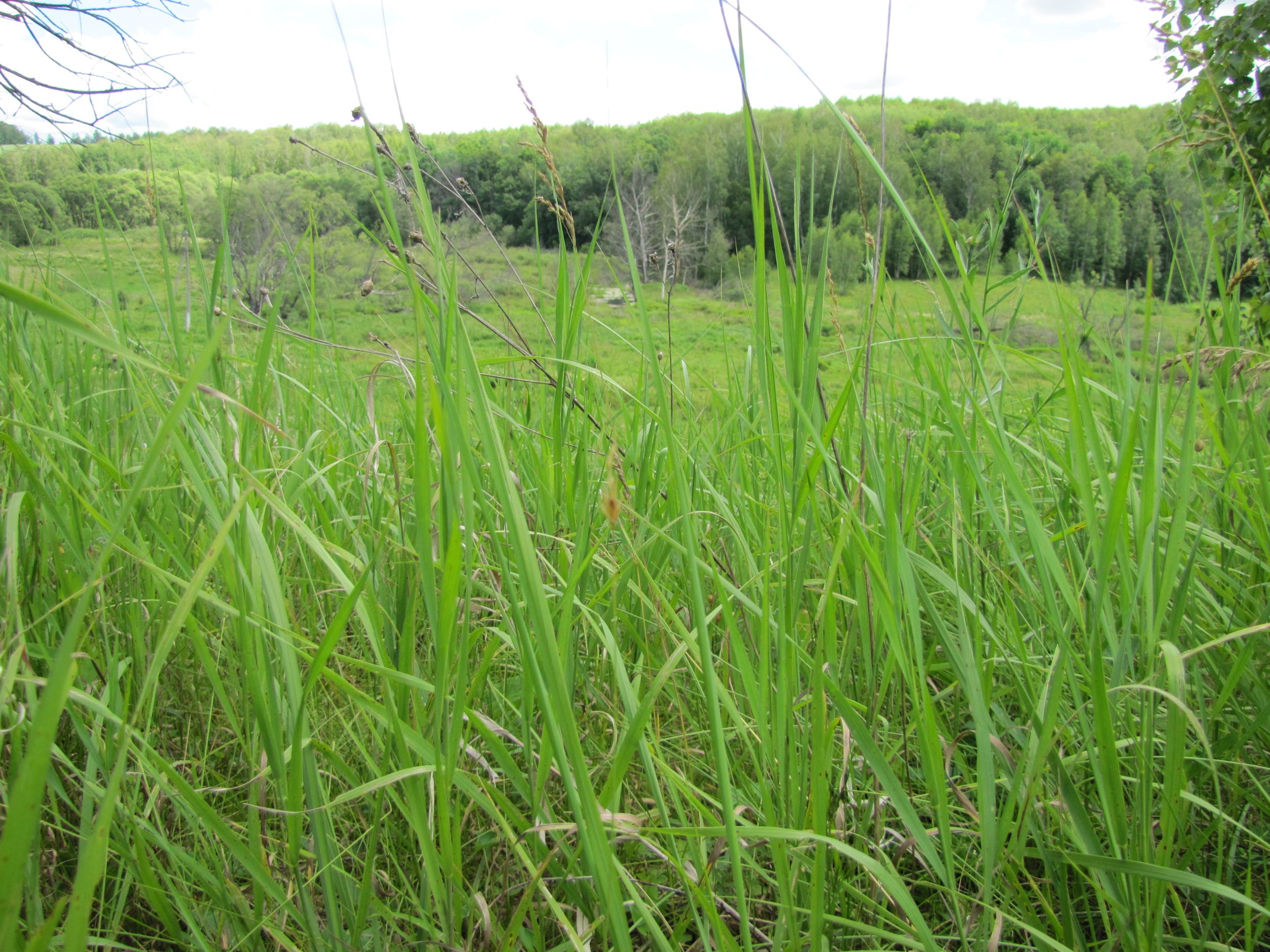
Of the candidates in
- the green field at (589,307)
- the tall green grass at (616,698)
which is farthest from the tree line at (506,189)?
the tall green grass at (616,698)

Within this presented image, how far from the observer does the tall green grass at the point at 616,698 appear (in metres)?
0.64

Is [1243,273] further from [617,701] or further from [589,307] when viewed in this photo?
[589,307]

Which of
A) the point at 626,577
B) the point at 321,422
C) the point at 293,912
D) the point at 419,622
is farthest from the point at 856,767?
the point at 321,422

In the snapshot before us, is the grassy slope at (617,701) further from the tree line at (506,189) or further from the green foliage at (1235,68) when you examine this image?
the green foliage at (1235,68)

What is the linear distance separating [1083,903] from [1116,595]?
0.60m

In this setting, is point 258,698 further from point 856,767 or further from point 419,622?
point 856,767

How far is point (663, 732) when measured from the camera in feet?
3.36

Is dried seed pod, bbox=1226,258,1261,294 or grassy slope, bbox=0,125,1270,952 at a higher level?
dried seed pod, bbox=1226,258,1261,294

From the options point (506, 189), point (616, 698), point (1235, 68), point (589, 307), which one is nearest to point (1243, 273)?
point (616, 698)

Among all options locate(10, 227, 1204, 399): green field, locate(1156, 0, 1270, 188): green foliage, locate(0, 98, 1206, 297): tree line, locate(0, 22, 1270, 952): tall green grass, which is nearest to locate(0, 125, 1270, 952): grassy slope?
locate(0, 22, 1270, 952): tall green grass

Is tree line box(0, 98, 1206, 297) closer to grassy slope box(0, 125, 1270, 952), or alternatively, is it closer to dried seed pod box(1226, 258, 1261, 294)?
dried seed pod box(1226, 258, 1261, 294)

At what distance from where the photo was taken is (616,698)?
3.34 feet

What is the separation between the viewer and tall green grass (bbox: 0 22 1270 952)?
25.2 inches

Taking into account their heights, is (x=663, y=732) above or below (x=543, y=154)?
below
